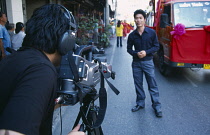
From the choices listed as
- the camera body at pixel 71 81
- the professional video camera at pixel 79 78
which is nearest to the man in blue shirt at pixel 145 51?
the professional video camera at pixel 79 78

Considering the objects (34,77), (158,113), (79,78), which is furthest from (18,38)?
(34,77)

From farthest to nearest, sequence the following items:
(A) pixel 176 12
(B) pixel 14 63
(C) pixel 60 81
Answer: (A) pixel 176 12 → (C) pixel 60 81 → (B) pixel 14 63

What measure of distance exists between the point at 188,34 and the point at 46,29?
5.56m

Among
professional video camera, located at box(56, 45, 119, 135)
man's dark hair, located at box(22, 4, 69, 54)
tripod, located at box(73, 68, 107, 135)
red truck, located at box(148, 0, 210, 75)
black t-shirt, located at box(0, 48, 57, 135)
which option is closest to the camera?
black t-shirt, located at box(0, 48, 57, 135)

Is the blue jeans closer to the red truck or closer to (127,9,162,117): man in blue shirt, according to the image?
(127,9,162,117): man in blue shirt

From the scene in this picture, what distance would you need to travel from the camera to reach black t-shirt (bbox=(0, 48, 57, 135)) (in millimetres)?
894

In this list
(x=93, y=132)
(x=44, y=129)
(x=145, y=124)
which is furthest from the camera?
(x=145, y=124)

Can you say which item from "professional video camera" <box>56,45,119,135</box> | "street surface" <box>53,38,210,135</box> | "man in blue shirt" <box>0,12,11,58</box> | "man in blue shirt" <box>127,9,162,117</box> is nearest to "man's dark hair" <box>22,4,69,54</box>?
"professional video camera" <box>56,45,119,135</box>

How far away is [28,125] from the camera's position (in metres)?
0.91

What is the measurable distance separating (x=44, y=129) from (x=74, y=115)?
3.19 m

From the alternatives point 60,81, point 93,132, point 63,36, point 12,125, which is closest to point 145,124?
point 93,132

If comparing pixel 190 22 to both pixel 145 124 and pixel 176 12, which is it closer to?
pixel 176 12

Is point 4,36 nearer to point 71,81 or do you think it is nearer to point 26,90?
point 71,81

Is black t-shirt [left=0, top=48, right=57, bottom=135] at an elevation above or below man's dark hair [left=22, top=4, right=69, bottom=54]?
below
